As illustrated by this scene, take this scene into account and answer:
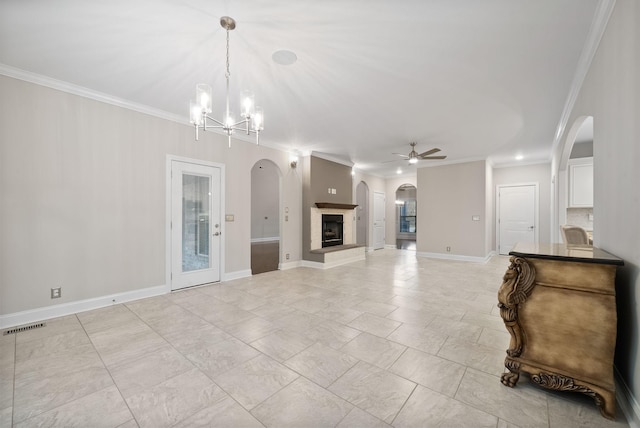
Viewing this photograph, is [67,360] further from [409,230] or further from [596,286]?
[409,230]

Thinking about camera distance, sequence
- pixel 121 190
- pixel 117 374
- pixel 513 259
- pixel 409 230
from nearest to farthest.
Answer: pixel 513 259 → pixel 117 374 → pixel 121 190 → pixel 409 230

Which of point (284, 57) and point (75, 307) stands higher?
point (284, 57)

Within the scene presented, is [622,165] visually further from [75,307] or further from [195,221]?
[75,307]

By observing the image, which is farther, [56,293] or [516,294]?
[56,293]

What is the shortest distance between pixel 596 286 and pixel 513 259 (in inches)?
17.2

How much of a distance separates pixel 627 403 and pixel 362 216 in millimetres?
8382

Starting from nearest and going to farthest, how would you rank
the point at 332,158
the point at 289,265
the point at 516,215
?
the point at 289,265 < the point at 332,158 < the point at 516,215

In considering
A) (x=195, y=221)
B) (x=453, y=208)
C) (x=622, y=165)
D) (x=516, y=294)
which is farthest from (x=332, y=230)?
(x=622, y=165)

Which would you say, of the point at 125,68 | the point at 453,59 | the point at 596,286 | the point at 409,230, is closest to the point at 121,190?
the point at 125,68

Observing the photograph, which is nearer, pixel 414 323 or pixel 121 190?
pixel 414 323

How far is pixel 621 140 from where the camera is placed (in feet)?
5.74

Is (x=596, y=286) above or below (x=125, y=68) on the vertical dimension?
below

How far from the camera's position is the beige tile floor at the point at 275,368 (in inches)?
63.3

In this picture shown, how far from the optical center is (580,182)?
4961 millimetres
